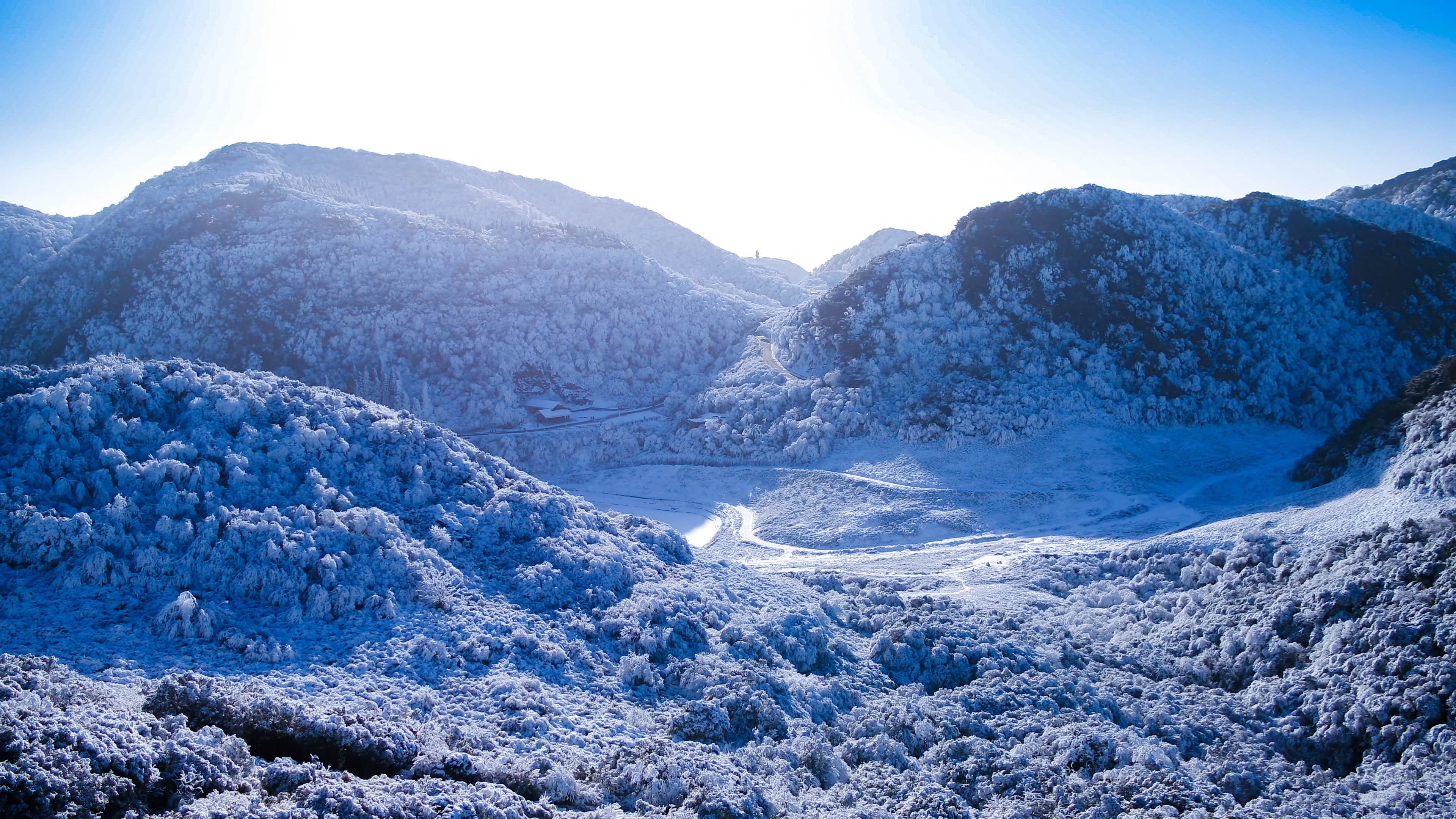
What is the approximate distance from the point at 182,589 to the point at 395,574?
13.6 ft

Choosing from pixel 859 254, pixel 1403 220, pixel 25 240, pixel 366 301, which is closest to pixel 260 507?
pixel 366 301

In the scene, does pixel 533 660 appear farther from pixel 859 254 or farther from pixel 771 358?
pixel 859 254

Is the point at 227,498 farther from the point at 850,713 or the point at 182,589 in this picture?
the point at 850,713

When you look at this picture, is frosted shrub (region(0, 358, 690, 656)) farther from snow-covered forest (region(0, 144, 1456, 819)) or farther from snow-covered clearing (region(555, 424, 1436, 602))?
snow-covered clearing (region(555, 424, 1436, 602))

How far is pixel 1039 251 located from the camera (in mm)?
53594

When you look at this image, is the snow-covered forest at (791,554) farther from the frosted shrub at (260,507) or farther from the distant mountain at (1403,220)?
the distant mountain at (1403,220)

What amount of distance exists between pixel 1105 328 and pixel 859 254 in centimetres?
7393

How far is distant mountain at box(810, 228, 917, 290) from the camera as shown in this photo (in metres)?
113

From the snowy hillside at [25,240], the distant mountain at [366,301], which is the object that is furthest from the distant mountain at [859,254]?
the snowy hillside at [25,240]

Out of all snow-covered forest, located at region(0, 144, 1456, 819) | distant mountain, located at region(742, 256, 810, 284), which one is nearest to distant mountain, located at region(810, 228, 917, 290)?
distant mountain, located at region(742, 256, 810, 284)

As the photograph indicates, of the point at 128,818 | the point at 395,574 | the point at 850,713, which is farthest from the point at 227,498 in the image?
the point at 850,713

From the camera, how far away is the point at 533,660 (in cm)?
1756

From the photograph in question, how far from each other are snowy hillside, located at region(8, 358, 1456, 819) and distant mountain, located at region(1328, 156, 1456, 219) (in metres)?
70.5

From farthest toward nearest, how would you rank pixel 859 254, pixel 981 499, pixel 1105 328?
1. pixel 859 254
2. pixel 1105 328
3. pixel 981 499
